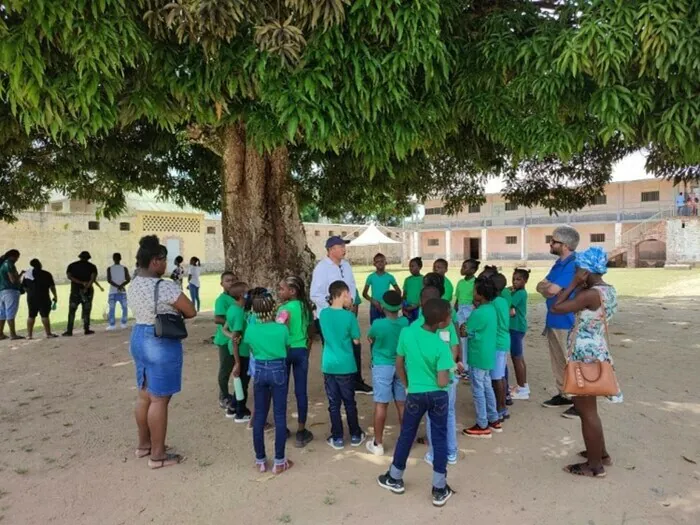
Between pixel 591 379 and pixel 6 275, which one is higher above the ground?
pixel 6 275

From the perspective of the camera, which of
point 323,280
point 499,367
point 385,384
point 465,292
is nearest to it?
point 385,384

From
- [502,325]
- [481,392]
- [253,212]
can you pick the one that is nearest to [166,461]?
[481,392]

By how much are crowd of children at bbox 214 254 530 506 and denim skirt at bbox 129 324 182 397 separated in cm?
57

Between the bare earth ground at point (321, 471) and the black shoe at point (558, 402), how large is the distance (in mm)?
114

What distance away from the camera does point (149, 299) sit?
3.51 metres

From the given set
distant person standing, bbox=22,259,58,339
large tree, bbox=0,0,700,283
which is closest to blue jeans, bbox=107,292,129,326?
distant person standing, bbox=22,259,58,339

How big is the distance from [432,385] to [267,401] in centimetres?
127

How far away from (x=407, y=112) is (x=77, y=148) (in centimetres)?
596

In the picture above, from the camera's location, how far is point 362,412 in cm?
485

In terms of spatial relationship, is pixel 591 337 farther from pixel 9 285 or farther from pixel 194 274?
pixel 194 274

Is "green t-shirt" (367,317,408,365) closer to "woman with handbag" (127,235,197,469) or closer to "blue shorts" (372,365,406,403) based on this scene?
"blue shorts" (372,365,406,403)

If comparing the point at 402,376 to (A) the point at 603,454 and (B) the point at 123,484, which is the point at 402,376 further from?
(B) the point at 123,484

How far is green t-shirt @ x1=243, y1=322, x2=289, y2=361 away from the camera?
3590 millimetres

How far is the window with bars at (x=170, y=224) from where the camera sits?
112ft
